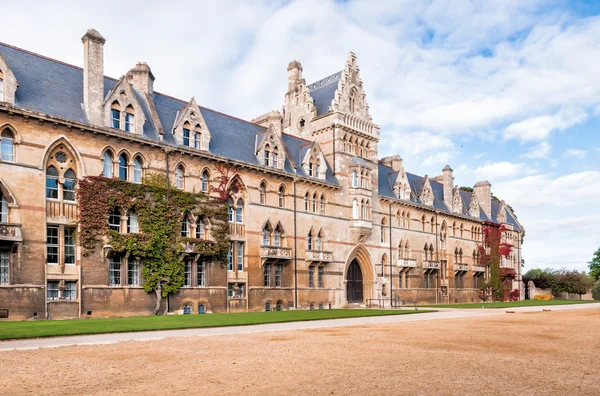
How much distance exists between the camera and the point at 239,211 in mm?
36438

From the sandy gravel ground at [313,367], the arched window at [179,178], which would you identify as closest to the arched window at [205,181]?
the arched window at [179,178]

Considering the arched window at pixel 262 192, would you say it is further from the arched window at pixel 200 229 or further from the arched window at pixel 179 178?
the arched window at pixel 179 178

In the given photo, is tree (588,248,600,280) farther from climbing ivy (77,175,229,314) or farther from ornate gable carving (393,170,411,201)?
climbing ivy (77,175,229,314)

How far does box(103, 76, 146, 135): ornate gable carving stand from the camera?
2939 cm

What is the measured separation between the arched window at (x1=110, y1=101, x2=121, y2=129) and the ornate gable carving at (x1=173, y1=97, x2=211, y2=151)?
12.9 feet

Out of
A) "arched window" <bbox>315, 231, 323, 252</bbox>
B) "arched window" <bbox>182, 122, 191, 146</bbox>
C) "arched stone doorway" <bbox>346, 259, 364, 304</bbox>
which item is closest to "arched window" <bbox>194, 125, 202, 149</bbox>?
"arched window" <bbox>182, 122, 191, 146</bbox>

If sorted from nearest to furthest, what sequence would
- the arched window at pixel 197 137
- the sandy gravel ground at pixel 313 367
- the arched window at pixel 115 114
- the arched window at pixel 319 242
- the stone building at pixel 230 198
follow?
1. the sandy gravel ground at pixel 313 367
2. the stone building at pixel 230 198
3. the arched window at pixel 115 114
4. the arched window at pixel 197 137
5. the arched window at pixel 319 242

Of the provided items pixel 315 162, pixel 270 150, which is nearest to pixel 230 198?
pixel 270 150

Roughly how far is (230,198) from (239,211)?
1211 millimetres

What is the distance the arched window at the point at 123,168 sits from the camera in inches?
1172

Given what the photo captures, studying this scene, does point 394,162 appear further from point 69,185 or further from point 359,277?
point 69,185

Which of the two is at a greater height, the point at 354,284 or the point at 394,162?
the point at 394,162

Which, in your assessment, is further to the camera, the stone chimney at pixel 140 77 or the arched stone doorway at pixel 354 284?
the arched stone doorway at pixel 354 284

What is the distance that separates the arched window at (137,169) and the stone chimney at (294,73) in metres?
23.5
